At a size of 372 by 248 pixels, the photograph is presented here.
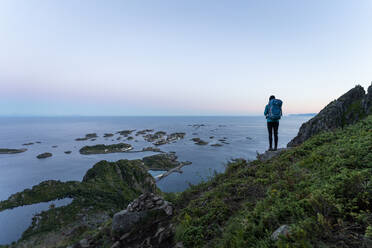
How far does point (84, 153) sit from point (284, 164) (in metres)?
93.6

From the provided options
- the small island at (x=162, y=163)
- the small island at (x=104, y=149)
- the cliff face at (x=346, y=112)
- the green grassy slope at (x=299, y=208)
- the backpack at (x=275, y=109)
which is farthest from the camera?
the small island at (x=104, y=149)

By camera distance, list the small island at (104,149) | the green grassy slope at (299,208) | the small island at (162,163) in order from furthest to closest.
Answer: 1. the small island at (104,149)
2. the small island at (162,163)
3. the green grassy slope at (299,208)

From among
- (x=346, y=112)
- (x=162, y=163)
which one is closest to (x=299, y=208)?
(x=346, y=112)

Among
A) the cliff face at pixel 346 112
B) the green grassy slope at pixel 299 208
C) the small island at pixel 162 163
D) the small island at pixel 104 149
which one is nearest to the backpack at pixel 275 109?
the green grassy slope at pixel 299 208

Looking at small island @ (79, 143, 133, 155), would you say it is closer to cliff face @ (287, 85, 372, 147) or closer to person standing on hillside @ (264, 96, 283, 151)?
cliff face @ (287, 85, 372, 147)

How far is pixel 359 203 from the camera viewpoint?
125 inches

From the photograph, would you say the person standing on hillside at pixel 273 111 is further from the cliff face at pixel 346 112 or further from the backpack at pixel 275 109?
the cliff face at pixel 346 112

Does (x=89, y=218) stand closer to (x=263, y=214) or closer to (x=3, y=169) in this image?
(x=263, y=214)

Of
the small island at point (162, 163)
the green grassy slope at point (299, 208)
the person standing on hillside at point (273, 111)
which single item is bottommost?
the small island at point (162, 163)

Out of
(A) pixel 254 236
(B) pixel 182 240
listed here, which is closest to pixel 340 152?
(A) pixel 254 236

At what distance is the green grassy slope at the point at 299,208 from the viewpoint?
279 cm

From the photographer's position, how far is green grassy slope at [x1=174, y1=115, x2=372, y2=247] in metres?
2.79

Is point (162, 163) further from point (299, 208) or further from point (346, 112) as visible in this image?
point (299, 208)

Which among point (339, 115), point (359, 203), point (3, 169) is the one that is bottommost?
point (3, 169)
